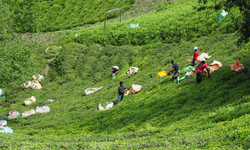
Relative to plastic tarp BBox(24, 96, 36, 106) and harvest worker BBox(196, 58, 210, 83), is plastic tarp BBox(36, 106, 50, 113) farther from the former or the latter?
harvest worker BBox(196, 58, 210, 83)

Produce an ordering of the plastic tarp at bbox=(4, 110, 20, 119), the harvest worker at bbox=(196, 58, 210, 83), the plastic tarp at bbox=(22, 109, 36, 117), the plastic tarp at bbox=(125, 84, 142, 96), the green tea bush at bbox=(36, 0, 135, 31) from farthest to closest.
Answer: the green tea bush at bbox=(36, 0, 135, 31) < the plastic tarp at bbox=(22, 109, 36, 117) < the plastic tarp at bbox=(4, 110, 20, 119) < the plastic tarp at bbox=(125, 84, 142, 96) < the harvest worker at bbox=(196, 58, 210, 83)

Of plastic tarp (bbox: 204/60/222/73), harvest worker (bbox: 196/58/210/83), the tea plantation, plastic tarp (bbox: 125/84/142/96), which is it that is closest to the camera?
the tea plantation

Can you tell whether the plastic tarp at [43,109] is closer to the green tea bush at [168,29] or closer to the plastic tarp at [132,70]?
the plastic tarp at [132,70]

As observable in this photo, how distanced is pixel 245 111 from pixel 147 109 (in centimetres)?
717

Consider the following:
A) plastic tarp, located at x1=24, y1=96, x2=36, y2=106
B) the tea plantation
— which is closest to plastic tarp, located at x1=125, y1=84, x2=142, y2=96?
the tea plantation

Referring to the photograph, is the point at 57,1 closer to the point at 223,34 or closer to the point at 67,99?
the point at 67,99

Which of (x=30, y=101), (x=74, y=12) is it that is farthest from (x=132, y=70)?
(x=74, y=12)

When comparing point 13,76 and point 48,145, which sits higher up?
point 13,76

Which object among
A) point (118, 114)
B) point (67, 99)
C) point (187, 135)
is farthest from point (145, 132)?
point (67, 99)

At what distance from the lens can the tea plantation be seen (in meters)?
10.9

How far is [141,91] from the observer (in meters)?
20.7

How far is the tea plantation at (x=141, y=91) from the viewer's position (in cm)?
1092

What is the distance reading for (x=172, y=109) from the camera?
15492 millimetres

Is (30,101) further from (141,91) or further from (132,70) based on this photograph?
(141,91)
